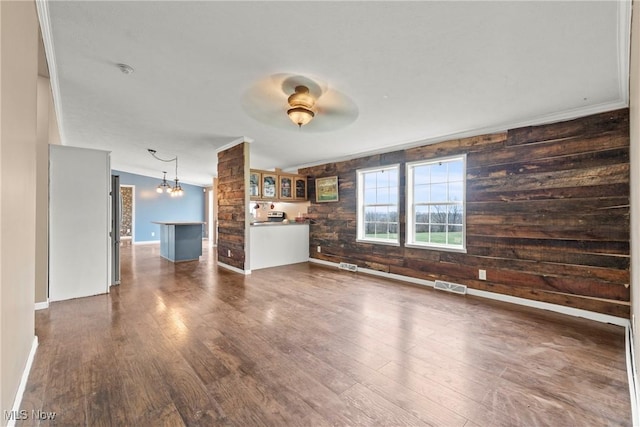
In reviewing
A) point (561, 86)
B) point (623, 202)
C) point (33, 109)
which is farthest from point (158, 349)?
point (623, 202)

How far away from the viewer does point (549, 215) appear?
3.21 meters

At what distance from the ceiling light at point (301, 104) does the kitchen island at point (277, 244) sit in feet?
9.90

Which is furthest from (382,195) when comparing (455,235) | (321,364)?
(321,364)

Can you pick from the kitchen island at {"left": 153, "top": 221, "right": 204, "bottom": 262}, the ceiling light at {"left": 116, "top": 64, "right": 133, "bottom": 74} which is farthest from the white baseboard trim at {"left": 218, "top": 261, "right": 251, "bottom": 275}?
the ceiling light at {"left": 116, "top": 64, "right": 133, "bottom": 74}

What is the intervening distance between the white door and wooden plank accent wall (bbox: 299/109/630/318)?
474cm

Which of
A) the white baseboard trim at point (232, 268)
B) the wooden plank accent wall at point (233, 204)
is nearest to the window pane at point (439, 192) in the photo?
the wooden plank accent wall at point (233, 204)

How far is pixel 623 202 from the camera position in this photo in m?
2.81

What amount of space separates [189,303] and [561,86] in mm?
4633

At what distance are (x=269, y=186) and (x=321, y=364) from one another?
14.1 ft

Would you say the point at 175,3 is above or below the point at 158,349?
above

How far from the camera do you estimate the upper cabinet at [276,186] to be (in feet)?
18.2

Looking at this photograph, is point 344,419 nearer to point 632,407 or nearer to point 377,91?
point 632,407

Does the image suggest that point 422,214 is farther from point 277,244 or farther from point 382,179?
point 277,244

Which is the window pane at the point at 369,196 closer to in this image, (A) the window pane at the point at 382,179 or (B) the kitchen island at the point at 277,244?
(A) the window pane at the point at 382,179
